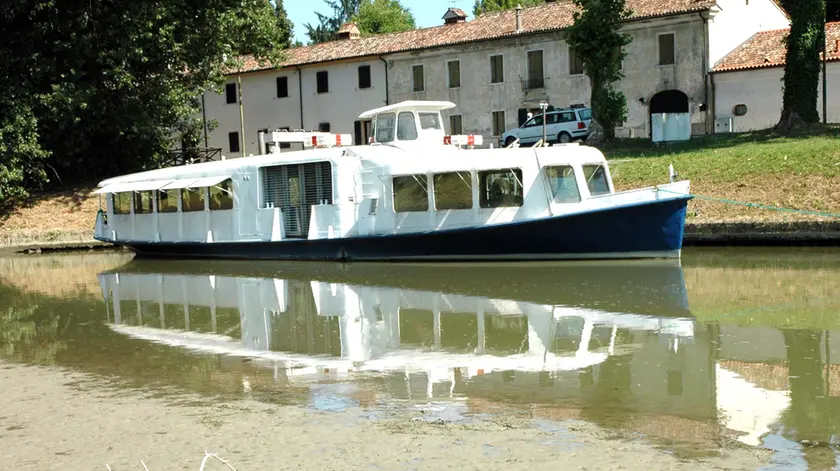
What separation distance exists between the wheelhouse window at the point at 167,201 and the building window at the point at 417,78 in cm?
2390

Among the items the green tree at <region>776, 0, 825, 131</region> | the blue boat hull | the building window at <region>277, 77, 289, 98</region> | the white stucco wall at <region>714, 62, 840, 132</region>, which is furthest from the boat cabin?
the building window at <region>277, 77, 289, 98</region>

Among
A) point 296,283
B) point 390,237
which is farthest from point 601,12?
point 296,283

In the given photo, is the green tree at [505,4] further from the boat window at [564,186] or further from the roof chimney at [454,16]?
the boat window at [564,186]

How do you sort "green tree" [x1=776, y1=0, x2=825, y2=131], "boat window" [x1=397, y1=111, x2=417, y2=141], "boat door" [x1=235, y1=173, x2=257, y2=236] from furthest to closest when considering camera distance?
"green tree" [x1=776, y1=0, x2=825, y2=131]
"boat door" [x1=235, y1=173, x2=257, y2=236]
"boat window" [x1=397, y1=111, x2=417, y2=141]

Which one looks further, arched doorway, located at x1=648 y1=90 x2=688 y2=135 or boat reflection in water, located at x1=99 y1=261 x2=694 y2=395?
arched doorway, located at x1=648 y1=90 x2=688 y2=135

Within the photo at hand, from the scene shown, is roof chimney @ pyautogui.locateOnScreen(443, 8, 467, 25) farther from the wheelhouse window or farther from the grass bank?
the wheelhouse window

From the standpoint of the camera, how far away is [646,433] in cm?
791

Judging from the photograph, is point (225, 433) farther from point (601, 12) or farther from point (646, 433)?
point (601, 12)

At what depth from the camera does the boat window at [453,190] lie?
71.3ft

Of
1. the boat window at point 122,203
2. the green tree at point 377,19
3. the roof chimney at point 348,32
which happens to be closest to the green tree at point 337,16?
the green tree at point 377,19

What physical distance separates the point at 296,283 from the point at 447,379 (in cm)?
A: 1026

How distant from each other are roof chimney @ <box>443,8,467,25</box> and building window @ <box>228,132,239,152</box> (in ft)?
45.1

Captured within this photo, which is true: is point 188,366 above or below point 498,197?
below

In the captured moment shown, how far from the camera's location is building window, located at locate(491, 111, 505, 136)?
47.6 metres
